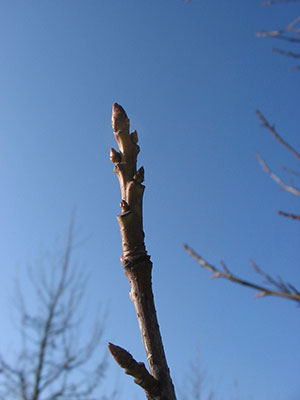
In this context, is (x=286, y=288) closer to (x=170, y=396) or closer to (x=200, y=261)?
(x=200, y=261)

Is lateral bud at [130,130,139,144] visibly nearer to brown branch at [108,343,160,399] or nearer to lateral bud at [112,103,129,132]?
lateral bud at [112,103,129,132]

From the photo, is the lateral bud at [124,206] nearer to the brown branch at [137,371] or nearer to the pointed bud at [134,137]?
the pointed bud at [134,137]

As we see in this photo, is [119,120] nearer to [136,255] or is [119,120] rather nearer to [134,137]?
[134,137]

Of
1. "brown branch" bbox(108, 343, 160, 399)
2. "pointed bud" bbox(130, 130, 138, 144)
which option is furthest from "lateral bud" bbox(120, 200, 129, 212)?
"brown branch" bbox(108, 343, 160, 399)

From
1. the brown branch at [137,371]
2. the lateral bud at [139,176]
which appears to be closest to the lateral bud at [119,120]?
the lateral bud at [139,176]

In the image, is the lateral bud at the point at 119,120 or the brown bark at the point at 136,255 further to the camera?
the lateral bud at the point at 119,120

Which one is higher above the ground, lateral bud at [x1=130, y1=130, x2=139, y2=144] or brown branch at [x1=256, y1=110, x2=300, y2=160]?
brown branch at [x1=256, y1=110, x2=300, y2=160]

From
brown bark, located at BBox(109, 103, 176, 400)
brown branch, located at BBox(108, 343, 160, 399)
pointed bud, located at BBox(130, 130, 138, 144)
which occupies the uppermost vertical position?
pointed bud, located at BBox(130, 130, 138, 144)

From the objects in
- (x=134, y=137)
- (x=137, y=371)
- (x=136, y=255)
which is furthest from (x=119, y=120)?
(x=137, y=371)

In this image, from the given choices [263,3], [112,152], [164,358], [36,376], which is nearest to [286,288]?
[164,358]

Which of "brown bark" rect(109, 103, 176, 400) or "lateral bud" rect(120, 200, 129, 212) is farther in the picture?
"lateral bud" rect(120, 200, 129, 212)
